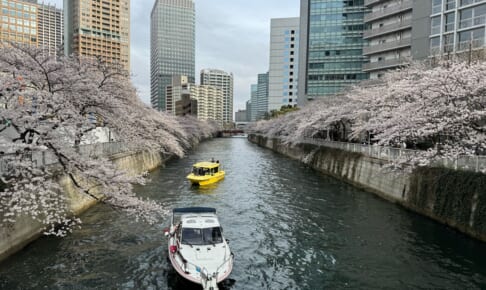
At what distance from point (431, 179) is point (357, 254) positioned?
10.2 m

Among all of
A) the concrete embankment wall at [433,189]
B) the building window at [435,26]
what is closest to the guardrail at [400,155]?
the concrete embankment wall at [433,189]

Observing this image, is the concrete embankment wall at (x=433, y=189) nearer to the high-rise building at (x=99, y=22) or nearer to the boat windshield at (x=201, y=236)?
the boat windshield at (x=201, y=236)

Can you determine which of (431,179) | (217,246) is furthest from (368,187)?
(217,246)

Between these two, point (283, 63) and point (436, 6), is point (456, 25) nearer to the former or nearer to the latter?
point (436, 6)

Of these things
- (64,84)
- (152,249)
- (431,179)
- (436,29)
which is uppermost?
(436,29)

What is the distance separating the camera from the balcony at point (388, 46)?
61.3m

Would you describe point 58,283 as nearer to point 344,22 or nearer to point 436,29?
point 436,29

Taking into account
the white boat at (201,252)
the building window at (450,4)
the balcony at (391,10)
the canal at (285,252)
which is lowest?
the canal at (285,252)

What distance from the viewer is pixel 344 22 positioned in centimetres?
9375

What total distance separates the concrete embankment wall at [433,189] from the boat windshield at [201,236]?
14948mm

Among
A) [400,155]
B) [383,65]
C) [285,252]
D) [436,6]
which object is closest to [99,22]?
[383,65]

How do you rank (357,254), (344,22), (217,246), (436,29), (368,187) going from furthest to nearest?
(344,22) → (436,29) → (368,187) → (357,254) → (217,246)

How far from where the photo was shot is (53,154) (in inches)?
699

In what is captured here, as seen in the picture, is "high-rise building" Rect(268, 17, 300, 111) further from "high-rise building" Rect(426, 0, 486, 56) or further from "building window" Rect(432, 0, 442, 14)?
"high-rise building" Rect(426, 0, 486, 56)
